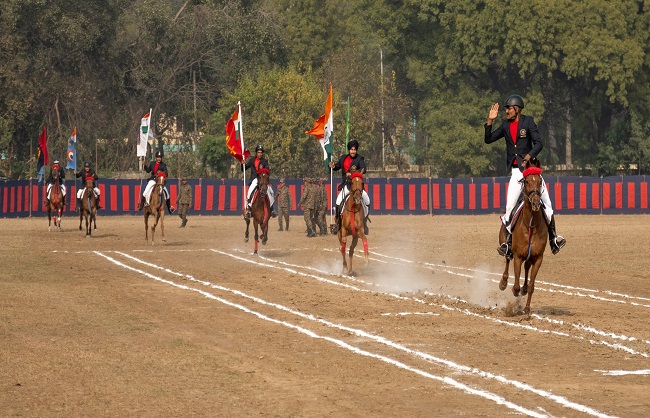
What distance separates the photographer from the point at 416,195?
6284 cm

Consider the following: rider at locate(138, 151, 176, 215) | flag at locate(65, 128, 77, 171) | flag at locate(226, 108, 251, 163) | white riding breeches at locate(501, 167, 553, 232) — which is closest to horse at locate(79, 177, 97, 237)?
rider at locate(138, 151, 176, 215)

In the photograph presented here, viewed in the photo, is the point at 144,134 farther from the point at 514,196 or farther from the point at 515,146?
the point at 514,196

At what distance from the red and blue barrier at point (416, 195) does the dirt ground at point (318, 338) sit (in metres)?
31.3

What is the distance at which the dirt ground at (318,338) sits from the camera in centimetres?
1058

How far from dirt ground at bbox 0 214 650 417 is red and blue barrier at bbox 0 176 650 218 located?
3132 cm

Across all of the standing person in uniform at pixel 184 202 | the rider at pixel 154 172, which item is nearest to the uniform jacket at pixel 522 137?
the rider at pixel 154 172

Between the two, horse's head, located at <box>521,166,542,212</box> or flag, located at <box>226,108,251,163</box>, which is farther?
flag, located at <box>226,108,251,163</box>

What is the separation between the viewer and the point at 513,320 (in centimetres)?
1650

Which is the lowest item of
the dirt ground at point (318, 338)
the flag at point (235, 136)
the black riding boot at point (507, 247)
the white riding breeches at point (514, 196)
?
the dirt ground at point (318, 338)

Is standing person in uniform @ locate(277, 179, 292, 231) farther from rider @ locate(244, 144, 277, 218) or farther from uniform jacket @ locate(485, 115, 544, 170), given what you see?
uniform jacket @ locate(485, 115, 544, 170)

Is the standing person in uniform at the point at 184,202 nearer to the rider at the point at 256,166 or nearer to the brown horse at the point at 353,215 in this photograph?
the rider at the point at 256,166

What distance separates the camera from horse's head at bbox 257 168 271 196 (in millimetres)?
29172

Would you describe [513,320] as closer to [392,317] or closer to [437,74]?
[392,317]

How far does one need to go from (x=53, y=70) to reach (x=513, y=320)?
63144 mm
